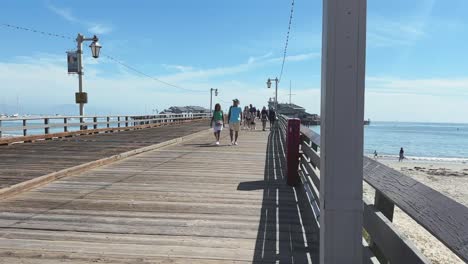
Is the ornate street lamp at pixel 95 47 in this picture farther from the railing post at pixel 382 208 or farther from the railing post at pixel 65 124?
the railing post at pixel 382 208

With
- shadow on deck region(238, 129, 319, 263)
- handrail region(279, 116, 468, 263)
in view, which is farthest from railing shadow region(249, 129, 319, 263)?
handrail region(279, 116, 468, 263)

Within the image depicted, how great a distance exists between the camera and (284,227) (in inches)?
212

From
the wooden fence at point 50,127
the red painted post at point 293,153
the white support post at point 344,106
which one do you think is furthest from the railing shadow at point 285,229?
the wooden fence at point 50,127

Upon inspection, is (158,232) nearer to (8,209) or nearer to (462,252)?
(8,209)

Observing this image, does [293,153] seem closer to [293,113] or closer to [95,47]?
[95,47]

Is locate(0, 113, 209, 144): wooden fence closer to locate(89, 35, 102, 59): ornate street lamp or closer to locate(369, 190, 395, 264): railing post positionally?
locate(89, 35, 102, 59): ornate street lamp

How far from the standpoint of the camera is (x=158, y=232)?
5043mm

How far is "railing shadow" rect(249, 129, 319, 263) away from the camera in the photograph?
4383mm

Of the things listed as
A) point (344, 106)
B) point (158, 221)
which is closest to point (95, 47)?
point (158, 221)

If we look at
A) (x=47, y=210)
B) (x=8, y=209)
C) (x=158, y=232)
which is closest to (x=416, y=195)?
(x=158, y=232)

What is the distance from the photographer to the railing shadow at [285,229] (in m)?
4.38

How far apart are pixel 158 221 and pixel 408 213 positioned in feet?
12.1

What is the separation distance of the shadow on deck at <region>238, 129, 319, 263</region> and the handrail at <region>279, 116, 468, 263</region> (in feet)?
4.08

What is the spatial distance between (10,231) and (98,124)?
19.3 meters
